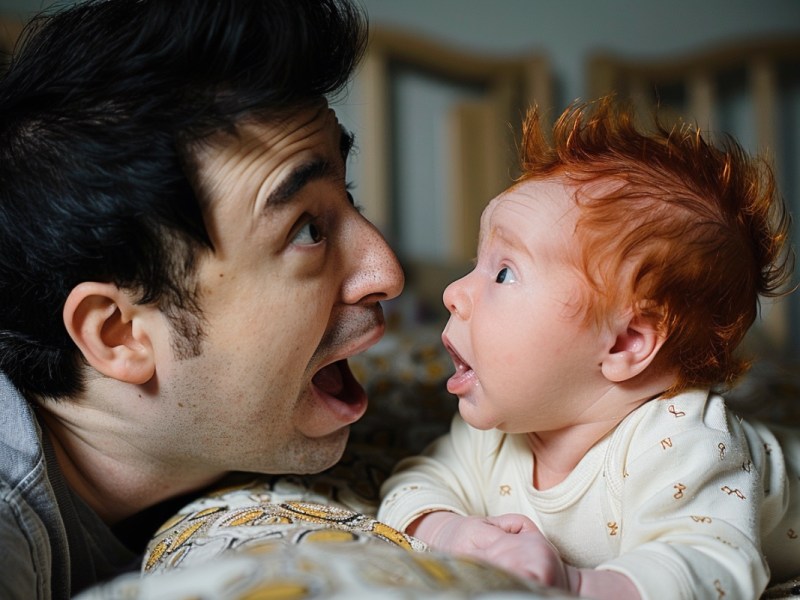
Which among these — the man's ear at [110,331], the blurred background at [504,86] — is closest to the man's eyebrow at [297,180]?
the man's ear at [110,331]

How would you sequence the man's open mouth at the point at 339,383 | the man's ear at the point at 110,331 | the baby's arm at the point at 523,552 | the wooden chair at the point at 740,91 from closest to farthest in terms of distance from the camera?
1. the baby's arm at the point at 523,552
2. the man's ear at the point at 110,331
3. the man's open mouth at the point at 339,383
4. the wooden chair at the point at 740,91

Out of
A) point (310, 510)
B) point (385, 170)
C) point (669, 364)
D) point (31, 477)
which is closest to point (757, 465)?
point (669, 364)

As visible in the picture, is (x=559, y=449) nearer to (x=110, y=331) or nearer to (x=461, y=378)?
(x=461, y=378)

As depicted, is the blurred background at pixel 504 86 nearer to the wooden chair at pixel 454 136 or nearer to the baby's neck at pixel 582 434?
the wooden chair at pixel 454 136

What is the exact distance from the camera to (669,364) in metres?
1.04

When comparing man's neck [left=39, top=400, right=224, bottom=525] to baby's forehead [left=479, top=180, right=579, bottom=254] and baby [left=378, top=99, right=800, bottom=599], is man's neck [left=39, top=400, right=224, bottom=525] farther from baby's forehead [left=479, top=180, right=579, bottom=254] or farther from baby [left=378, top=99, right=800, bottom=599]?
baby's forehead [left=479, top=180, right=579, bottom=254]

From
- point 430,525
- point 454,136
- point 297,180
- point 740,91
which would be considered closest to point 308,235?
point 297,180

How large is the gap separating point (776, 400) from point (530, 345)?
1.04 meters

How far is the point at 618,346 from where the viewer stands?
3.36 ft

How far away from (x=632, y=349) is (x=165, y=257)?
21.9 inches

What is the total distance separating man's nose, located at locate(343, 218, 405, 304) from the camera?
1.16 m

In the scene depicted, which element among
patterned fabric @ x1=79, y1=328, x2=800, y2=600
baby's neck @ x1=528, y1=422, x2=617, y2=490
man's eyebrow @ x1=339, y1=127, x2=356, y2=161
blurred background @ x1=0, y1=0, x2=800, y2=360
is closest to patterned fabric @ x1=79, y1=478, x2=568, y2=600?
patterned fabric @ x1=79, y1=328, x2=800, y2=600

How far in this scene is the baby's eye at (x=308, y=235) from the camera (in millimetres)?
1091

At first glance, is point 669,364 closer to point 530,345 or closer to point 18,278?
point 530,345
